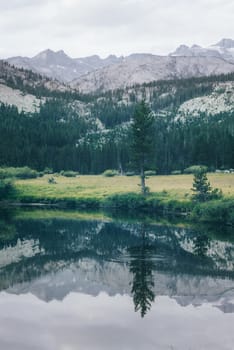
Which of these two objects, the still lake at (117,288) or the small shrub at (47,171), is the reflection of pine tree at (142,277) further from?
the small shrub at (47,171)

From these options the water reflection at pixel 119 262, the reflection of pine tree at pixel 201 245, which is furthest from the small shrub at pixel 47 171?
the reflection of pine tree at pixel 201 245

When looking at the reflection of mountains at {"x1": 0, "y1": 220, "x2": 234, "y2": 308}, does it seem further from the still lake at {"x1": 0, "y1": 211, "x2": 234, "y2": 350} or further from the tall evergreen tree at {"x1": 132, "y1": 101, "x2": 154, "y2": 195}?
the tall evergreen tree at {"x1": 132, "y1": 101, "x2": 154, "y2": 195}

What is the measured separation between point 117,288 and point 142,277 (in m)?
3.22

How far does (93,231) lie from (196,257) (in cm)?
2181

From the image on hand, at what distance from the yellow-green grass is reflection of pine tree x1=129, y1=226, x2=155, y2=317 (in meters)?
35.3

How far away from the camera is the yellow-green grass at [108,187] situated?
10147 centimetres

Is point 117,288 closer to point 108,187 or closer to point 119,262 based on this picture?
point 119,262

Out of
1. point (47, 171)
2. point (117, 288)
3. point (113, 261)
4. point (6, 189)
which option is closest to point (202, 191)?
point (113, 261)

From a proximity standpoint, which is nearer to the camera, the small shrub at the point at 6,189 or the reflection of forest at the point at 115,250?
the reflection of forest at the point at 115,250

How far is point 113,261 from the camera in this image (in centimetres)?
5428

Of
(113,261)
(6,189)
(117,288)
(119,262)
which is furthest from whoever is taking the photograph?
(6,189)

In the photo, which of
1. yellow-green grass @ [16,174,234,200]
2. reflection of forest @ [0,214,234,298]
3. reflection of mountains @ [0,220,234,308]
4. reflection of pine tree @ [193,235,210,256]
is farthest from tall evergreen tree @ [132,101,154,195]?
reflection of pine tree @ [193,235,210,256]

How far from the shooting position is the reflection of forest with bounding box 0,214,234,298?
161 feet

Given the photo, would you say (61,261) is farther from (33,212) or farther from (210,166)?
(210,166)
